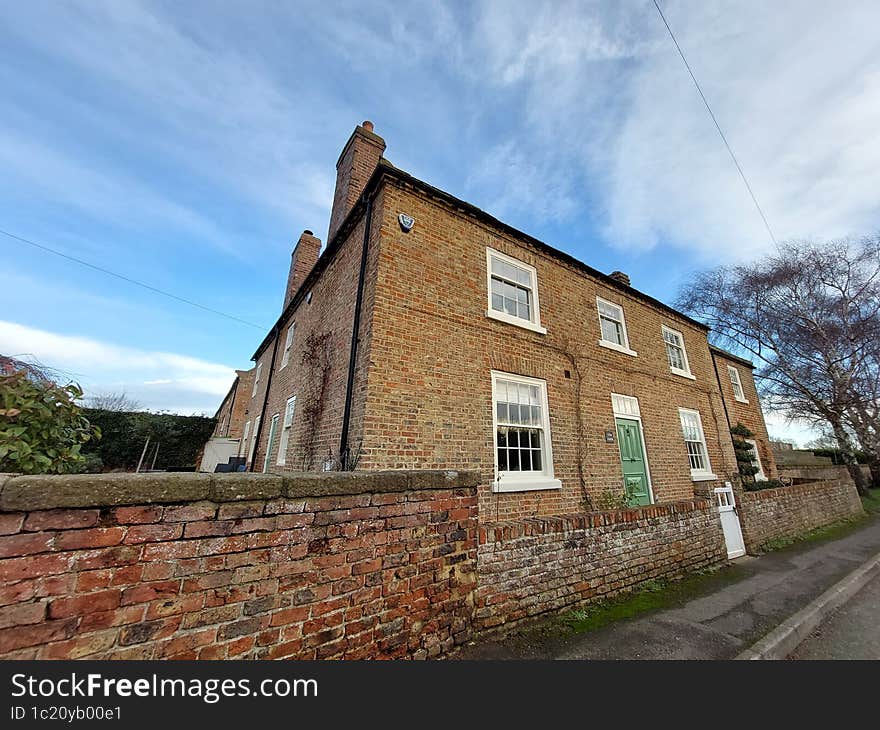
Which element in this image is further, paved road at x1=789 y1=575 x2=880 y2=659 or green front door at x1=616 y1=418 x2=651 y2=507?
green front door at x1=616 y1=418 x2=651 y2=507

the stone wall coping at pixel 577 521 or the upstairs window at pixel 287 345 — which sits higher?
the upstairs window at pixel 287 345

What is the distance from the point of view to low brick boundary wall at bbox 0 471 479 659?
176 cm

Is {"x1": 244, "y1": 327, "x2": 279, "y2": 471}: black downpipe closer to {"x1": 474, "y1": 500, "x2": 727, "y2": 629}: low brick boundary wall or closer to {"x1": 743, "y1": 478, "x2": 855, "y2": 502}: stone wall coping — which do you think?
{"x1": 474, "y1": 500, "x2": 727, "y2": 629}: low brick boundary wall

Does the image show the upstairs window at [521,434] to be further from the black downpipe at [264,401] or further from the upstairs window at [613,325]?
the black downpipe at [264,401]

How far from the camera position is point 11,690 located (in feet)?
5.43

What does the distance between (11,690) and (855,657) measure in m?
7.20

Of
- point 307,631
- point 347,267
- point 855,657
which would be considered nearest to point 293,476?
point 307,631

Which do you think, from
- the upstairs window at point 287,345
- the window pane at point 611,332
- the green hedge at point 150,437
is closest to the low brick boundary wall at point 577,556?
the window pane at point 611,332

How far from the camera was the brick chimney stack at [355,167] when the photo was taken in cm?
934

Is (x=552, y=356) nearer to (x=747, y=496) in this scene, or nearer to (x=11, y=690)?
(x=747, y=496)

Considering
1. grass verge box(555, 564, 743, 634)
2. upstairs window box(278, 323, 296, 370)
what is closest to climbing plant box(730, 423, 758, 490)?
grass verge box(555, 564, 743, 634)

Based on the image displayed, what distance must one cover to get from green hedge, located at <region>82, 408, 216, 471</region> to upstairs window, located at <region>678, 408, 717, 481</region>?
74.0 ft

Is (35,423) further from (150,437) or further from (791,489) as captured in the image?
(150,437)

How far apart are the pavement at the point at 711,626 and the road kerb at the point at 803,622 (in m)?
0.08
